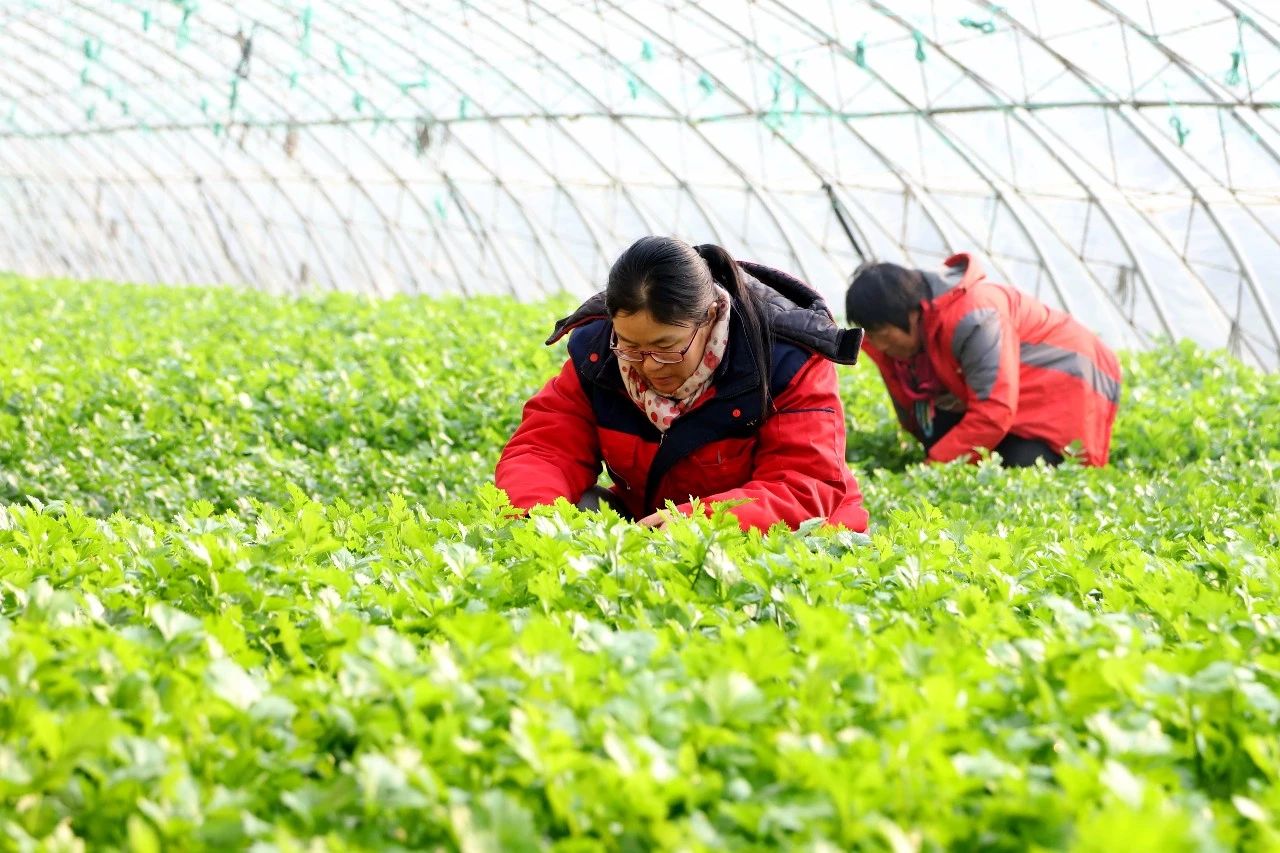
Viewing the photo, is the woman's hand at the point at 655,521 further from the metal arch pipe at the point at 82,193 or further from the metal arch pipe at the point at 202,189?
the metal arch pipe at the point at 82,193

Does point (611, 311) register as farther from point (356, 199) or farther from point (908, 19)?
point (356, 199)

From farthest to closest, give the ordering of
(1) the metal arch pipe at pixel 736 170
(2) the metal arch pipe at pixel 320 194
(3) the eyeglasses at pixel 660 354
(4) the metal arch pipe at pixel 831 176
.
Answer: (2) the metal arch pipe at pixel 320 194, (1) the metal arch pipe at pixel 736 170, (4) the metal arch pipe at pixel 831 176, (3) the eyeglasses at pixel 660 354

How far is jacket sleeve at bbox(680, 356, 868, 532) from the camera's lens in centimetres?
404

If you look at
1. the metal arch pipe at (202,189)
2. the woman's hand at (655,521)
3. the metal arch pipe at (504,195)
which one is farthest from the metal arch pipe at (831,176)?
the metal arch pipe at (202,189)

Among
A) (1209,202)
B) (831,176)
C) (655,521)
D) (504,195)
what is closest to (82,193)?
(504,195)

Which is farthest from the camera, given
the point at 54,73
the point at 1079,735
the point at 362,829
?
the point at 54,73

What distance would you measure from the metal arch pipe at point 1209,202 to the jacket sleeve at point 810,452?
25.9ft

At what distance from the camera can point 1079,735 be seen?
187 cm

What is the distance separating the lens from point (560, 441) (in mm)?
4422

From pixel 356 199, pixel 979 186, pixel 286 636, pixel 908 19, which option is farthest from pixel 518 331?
pixel 356 199

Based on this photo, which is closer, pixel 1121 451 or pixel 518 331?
pixel 1121 451

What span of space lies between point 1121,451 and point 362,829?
6.12 meters

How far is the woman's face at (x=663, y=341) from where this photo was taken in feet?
12.6

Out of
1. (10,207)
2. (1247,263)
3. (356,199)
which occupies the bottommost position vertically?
(10,207)
